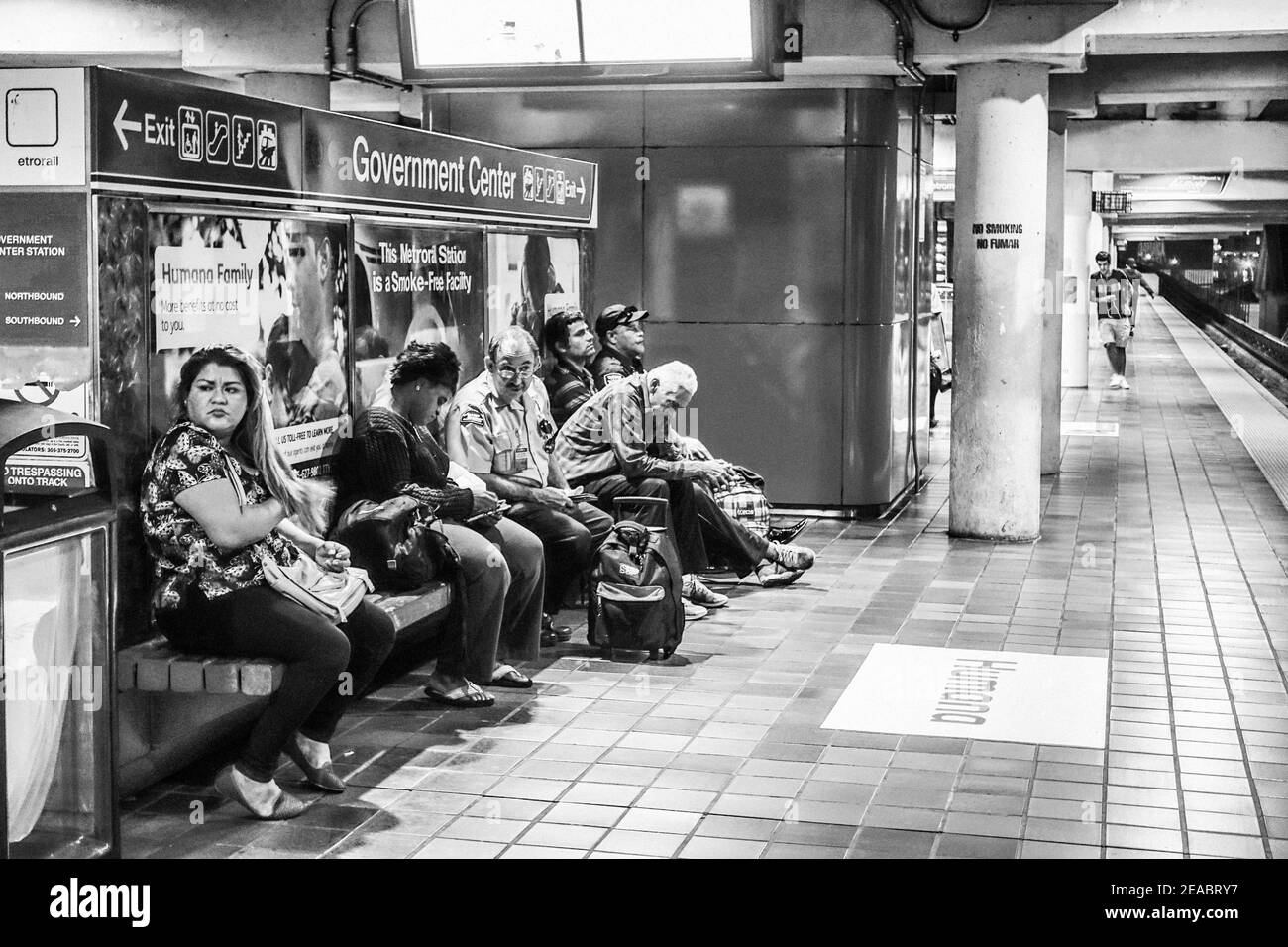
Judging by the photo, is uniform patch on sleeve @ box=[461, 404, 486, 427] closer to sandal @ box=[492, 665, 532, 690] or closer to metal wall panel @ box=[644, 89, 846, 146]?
sandal @ box=[492, 665, 532, 690]

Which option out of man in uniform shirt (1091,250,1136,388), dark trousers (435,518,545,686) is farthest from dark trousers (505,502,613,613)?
man in uniform shirt (1091,250,1136,388)

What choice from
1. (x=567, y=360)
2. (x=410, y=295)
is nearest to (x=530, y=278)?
(x=567, y=360)

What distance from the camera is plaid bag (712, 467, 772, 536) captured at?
28.7ft

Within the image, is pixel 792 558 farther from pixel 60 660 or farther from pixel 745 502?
pixel 60 660

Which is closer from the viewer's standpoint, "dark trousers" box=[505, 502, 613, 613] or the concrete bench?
the concrete bench

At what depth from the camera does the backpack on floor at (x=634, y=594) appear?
698cm

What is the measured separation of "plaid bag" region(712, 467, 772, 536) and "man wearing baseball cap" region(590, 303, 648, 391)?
0.79 m

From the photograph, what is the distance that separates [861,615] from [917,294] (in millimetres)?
4917

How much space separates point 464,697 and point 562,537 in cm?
110

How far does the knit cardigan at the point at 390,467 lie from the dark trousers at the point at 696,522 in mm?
1712

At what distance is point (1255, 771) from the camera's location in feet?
17.8

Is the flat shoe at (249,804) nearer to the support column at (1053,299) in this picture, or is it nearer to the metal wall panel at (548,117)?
the metal wall panel at (548,117)
